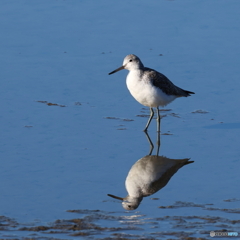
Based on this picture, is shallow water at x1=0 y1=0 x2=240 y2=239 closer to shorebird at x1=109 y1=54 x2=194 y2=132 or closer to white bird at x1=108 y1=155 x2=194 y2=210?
white bird at x1=108 y1=155 x2=194 y2=210

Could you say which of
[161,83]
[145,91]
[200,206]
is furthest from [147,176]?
[161,83]

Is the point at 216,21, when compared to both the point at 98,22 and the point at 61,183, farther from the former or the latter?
the point at 61,183

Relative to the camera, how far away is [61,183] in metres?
7.52

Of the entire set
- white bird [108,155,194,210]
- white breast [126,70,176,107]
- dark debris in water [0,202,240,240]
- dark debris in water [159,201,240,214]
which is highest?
white breast [126,70,176,107]

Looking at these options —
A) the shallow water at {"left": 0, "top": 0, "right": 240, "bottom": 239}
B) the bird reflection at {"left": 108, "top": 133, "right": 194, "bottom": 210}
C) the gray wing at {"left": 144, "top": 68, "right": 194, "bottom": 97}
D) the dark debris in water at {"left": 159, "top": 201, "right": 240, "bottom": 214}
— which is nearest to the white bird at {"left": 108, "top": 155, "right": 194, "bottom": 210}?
the bird reflection at {"left": 108, "top": 133, "right": 194, "bottom": 210}

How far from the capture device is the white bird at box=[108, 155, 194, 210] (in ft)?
23.4

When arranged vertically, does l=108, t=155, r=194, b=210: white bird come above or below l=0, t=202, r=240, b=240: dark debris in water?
above

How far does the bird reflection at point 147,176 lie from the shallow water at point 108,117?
4.3 inches

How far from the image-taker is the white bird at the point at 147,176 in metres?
7.13

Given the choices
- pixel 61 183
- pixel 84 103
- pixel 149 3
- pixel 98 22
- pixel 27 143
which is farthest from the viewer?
pixel 149 3

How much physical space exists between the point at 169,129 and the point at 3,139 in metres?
2.77

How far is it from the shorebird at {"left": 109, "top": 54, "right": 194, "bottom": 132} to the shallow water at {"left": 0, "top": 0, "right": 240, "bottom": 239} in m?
0.39

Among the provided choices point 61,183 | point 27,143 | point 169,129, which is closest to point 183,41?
point 169,129

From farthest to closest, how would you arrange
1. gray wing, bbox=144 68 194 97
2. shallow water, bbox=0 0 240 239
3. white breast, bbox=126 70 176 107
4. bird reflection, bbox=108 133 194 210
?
gray wing, bbox=144 68 194 97 → white breast, bbox=126 70 176 107 → bird reflection, bbox=108 133 194 210 → shallow water, bbox=0 0 240 239
